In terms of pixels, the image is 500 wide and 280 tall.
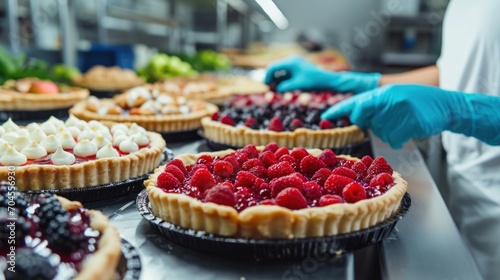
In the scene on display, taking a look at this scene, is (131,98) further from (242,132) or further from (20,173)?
(20,173)

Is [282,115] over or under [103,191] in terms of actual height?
over

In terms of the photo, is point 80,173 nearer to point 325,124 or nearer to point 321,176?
point 321,176

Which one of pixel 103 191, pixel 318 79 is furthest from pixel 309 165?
pixel 318 79

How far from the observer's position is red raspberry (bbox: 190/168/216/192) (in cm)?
138

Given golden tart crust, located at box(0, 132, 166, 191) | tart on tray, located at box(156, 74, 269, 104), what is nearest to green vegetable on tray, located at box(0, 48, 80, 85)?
tart on tray, located at box(156, 74, 269, 104)

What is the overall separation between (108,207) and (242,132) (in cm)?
88

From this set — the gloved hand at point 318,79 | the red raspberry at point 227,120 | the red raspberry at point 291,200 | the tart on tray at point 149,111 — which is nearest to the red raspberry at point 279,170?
the red raspberry at point 291,200

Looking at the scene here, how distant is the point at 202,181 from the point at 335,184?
37 centimetres

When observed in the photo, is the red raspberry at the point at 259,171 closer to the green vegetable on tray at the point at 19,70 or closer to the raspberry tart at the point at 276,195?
the raspberry tart at the point at 276,195

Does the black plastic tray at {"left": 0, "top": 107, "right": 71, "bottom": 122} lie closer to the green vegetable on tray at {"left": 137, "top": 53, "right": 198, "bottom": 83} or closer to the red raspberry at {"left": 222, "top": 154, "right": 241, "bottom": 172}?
the red raspberry at {"left": 222, "top": 154, "right": 241, "bottom": 172}

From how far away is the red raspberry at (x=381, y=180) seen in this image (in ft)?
4.78

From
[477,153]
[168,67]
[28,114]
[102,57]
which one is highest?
[102,57]

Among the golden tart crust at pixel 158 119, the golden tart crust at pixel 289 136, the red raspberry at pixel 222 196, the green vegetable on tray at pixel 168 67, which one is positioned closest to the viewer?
the red raspberry at pixel 222 196

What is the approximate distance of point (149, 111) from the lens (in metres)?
2.65
